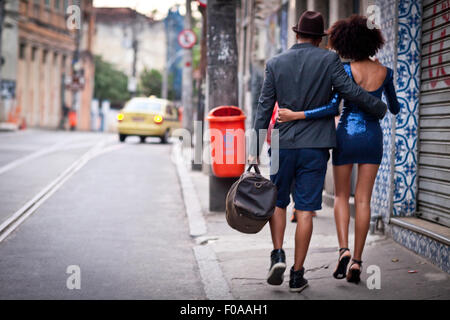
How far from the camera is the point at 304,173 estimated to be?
5234mm

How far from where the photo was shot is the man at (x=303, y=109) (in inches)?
204

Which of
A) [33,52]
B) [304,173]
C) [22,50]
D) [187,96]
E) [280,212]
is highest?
[33,52]

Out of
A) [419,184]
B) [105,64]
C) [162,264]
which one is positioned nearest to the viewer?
[162,264]

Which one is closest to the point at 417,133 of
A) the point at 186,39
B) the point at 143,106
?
the point at 186,39

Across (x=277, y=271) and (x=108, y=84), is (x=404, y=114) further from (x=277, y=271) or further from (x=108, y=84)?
(x=108, y=84)

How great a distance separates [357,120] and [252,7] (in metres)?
14.5

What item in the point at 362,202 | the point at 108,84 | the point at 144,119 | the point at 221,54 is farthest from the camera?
the point at 108,84

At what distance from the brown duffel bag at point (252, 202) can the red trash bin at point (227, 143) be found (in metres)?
3.10

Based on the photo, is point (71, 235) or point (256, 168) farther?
point (71, 235)

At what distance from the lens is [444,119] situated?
6.59 meters

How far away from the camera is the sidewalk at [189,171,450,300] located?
5238mm

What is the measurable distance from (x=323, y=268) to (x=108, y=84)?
63848 millimetres

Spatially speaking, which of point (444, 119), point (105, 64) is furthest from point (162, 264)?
point (105, 64)
